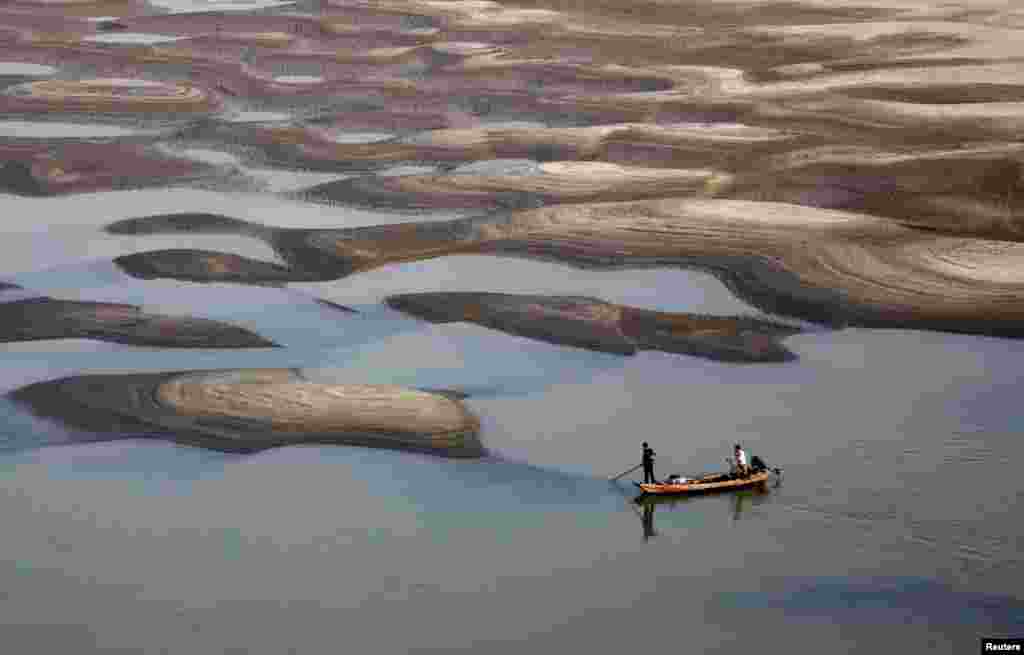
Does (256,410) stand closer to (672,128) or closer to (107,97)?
(672,128)

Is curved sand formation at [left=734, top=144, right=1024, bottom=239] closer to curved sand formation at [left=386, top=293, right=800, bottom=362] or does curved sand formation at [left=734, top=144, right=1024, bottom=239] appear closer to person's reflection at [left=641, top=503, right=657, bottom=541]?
curved sand formation at [left=386, top=293, right=800, bottom=362]

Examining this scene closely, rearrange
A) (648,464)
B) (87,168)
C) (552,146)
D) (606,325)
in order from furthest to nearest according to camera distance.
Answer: (552,146) → (87,168) → (606,325) → (648,464)

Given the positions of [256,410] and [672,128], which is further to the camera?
[672,128]

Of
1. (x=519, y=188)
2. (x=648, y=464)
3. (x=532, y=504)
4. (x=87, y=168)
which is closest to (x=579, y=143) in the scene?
(x=519, y=188)

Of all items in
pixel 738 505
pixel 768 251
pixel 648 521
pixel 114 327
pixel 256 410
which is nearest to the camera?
pixel 648 521

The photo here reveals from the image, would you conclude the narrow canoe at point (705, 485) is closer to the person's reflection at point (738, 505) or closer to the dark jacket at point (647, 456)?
the person's reflection at point (738, 505)

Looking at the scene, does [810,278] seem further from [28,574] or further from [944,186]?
[28,574]

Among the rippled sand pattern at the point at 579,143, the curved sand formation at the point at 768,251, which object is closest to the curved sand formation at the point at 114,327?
the rippled sand pattern at the point at 579,143
